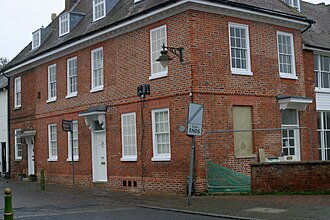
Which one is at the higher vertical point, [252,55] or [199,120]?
[252,55]

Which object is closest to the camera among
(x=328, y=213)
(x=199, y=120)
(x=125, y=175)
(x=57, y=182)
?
(x=328, y=213)

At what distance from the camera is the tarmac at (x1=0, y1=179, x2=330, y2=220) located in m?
12.3

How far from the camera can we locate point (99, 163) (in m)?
22.0

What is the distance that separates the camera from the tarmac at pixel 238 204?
1227 cm

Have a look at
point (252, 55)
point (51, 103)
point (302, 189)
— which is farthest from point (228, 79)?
point (51, 103)

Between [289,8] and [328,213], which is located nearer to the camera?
[328,213]

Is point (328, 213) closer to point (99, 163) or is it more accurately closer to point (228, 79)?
point (228, 79)

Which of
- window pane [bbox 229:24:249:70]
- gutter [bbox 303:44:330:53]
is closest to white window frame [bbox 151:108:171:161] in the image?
window pane [bbox 229:24:249:70]

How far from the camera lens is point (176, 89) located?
17.6 m

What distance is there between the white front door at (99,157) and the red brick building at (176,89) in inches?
1.9

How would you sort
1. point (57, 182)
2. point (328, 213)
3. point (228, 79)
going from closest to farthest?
point (328, 213)
point (228, 79)
point (57, 182)

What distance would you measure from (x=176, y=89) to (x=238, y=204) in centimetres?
516

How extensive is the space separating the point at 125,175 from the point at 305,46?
9850mm

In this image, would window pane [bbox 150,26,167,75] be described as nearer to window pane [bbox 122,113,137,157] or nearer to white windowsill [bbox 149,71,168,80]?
white windowsill [bbox 149,71,168,80]
